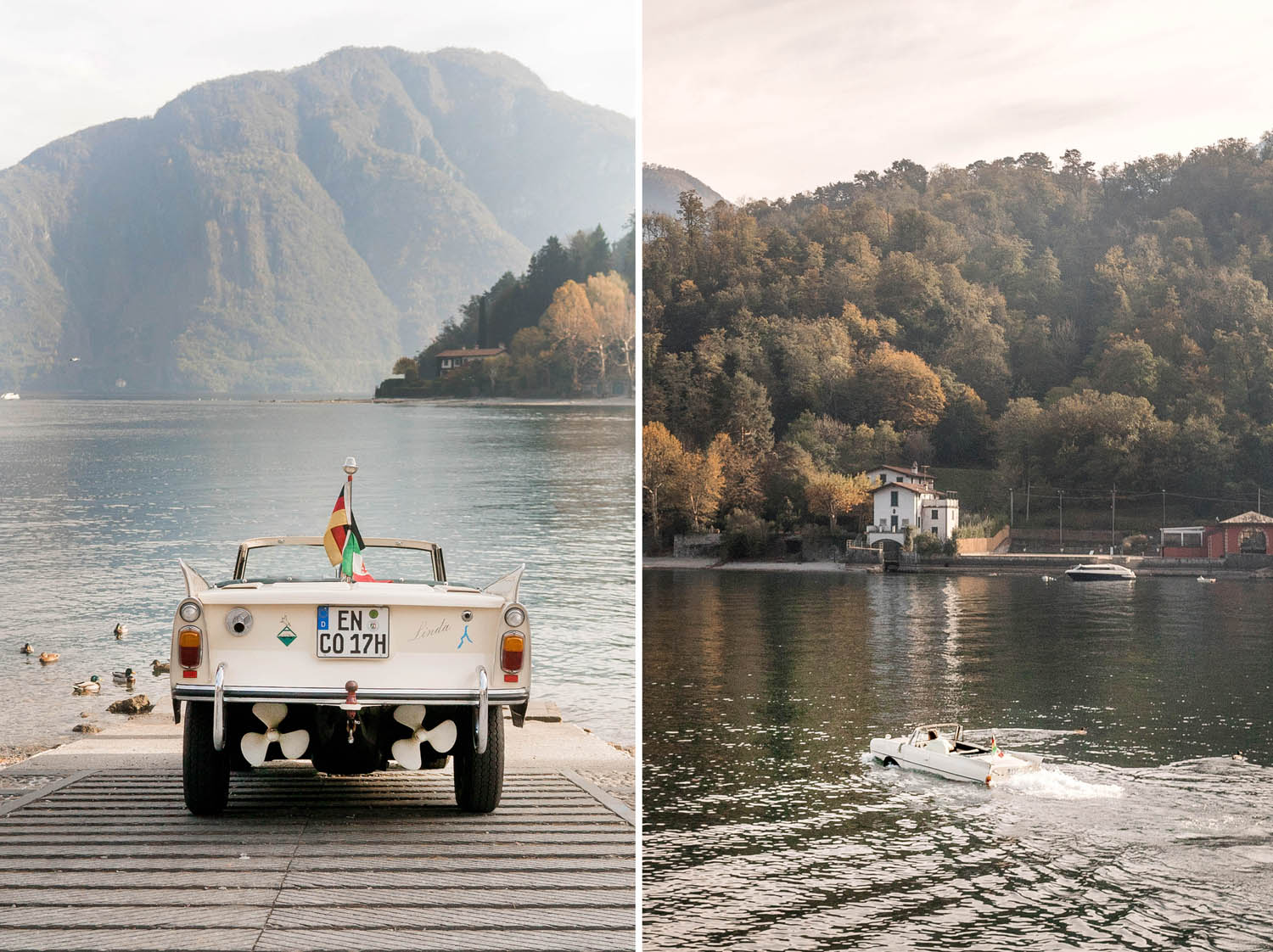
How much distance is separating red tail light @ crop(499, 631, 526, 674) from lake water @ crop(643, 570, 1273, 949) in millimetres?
9705

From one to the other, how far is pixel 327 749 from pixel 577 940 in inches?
42.2

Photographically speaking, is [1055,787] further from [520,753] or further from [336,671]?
[336,671]

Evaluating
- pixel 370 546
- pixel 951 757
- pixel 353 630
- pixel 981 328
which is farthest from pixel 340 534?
pixel 981 328

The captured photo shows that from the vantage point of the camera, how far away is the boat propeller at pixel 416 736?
330 centimetres

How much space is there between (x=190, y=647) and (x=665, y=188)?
35.6 meters

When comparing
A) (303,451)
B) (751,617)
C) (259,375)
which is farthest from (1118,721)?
(259,375)

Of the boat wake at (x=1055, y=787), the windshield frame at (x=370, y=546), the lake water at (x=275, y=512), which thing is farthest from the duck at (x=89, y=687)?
the boat wake at (x=1055, y=787)

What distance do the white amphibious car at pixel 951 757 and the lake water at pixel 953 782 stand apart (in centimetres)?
26

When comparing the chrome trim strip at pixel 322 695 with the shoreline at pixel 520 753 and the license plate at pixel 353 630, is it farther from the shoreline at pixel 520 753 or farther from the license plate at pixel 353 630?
the shoreline at pixel 520 753

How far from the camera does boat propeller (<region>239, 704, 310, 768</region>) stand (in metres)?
3.30

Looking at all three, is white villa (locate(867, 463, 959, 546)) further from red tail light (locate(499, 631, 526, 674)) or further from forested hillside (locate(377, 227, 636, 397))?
red tail light (locate(499, 631, 526, 674))

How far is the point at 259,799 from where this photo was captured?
370cm

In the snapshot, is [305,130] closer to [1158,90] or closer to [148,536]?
[148,536]

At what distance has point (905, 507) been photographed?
3672cm
